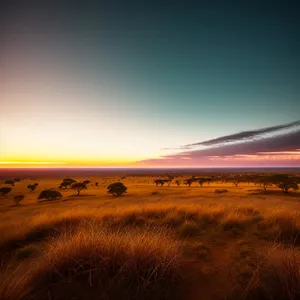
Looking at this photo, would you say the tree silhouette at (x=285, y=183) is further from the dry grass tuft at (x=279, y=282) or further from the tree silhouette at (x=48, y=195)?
the tree silhouette at (x=48, y=195)

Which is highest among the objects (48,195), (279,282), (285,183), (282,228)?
(279,282)

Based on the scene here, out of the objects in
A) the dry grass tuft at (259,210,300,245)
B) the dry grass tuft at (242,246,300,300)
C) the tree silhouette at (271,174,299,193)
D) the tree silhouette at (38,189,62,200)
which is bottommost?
the tree silhouette at (271,174,299,193)

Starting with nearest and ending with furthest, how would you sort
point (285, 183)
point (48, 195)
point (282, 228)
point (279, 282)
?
1. point (279, 282)
2. point (282, 228)
3. point (48, 195)
4. point (285, 183)

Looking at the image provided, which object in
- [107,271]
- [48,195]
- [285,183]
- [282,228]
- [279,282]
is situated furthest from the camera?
[285,183]

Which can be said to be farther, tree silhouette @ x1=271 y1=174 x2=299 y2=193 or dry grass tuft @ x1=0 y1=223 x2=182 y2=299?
tree silhouette @ x1=271 y1=174 x2=299 y2=193

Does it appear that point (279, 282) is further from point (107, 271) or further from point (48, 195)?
point (48, 195)

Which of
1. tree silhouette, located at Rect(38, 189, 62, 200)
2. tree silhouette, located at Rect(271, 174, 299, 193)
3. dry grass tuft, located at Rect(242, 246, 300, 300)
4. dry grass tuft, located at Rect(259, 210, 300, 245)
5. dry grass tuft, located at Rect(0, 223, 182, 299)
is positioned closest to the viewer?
dry grass tuft, located at Rect(242, 246, 300, 300)

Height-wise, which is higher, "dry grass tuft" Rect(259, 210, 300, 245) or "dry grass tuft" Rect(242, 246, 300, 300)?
"dry grass tuft" Rect(242, 246, 300, 300)

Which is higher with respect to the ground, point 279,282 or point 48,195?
point 279,282

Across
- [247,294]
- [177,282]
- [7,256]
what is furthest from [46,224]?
[247,294]

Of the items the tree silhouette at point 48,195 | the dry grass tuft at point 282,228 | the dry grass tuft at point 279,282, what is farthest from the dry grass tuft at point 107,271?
the tree silhouette at point 48,195

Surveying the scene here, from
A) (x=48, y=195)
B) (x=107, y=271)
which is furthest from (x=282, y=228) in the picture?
(x=48, y=195)

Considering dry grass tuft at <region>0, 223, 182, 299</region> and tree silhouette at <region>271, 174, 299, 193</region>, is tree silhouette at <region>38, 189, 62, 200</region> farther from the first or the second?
tree silhouette at <region>271, 174, 299, 193</region>

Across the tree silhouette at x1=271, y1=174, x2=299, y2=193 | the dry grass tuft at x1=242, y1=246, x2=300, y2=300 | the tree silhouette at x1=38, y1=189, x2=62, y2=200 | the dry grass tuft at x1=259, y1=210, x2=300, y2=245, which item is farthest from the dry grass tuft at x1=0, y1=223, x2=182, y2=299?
the tree silhouette at x1=271, y1=174, x2=299, y2=193
